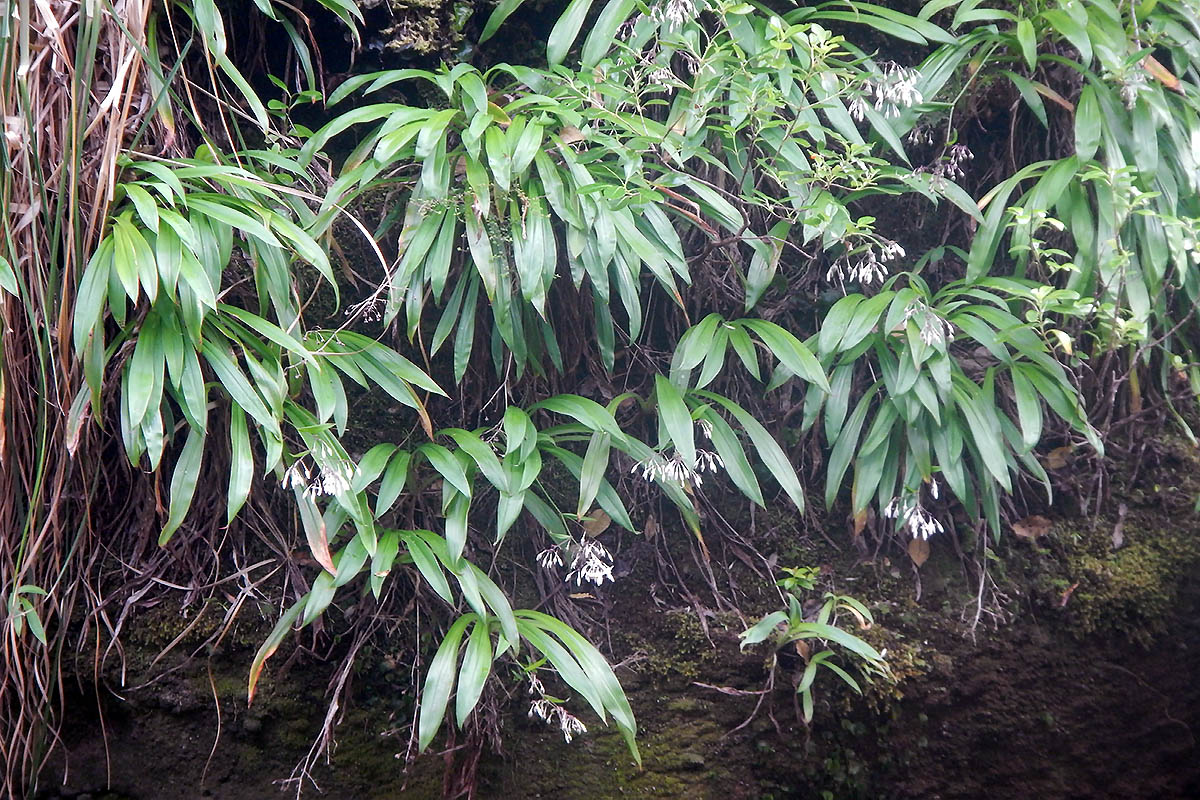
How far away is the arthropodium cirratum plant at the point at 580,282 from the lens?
1521 millimetres

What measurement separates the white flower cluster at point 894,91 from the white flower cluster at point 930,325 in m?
0.43

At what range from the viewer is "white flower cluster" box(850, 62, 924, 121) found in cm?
178

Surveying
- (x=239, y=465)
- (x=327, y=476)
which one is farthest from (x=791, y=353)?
(x=239, y=465)

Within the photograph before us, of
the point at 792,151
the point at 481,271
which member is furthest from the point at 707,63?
the point at 481,271

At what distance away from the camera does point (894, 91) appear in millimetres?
1786

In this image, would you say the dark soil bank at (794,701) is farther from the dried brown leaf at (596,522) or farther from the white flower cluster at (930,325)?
the white flower cluster at (930,325)

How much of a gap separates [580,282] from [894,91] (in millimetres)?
802

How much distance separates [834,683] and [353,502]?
43.6 inches

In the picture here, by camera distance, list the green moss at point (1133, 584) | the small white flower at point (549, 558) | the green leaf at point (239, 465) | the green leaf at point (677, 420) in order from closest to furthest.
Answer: the green leaf at point (239, 465)
the green leaf at point (677, 420)
the small white flower at point (549, 558)
the green moss at point (1133, 584)

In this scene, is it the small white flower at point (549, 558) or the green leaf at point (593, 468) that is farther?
the small white flower at point (549, 558)

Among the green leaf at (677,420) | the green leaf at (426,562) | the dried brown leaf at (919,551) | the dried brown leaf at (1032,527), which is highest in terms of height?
the green leaf at (677,420)

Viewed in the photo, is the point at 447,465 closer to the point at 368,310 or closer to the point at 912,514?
the point at 368,310

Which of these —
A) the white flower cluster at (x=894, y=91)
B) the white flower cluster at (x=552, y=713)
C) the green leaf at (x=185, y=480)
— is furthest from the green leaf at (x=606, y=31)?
the white flower cluster at (x=552, y=713)

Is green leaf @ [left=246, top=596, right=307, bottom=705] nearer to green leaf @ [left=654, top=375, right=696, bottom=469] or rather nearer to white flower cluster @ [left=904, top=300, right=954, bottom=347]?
green leaf @ [left=654, top=375, right=696, bottom=469]
